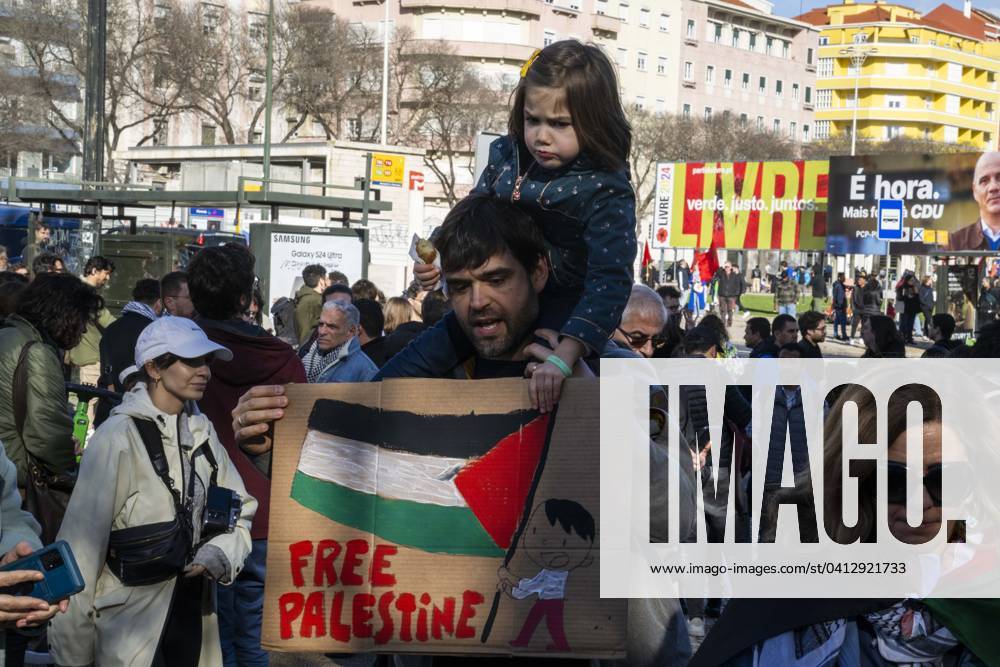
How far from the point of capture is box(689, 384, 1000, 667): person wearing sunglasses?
8.32 feet

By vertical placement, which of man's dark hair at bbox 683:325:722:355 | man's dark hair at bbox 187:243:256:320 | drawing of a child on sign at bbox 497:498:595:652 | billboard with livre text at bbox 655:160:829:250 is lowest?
man's dark hair at bbox 683:325:722:355

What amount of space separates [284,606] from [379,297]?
40.9 ft

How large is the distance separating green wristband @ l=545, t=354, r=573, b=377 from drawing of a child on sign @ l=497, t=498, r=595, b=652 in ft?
0.86

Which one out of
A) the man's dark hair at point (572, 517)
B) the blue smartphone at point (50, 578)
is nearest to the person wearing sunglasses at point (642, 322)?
the blue smartphone at point (50, 578)

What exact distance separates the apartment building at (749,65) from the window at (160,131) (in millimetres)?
42594

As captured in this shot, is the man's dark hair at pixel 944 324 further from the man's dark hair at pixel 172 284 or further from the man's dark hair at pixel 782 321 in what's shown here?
the man's dark hair at pixel 172 284

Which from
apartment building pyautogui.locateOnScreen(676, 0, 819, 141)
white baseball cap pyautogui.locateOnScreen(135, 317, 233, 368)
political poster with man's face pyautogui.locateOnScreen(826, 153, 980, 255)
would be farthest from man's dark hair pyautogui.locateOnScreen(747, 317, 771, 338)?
apartment building pyautogui.locateOnScreen(676, 0, 819, 141)

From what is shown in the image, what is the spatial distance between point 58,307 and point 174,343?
2.12 m

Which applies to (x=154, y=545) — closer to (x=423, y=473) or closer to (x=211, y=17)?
(x=423, y=473)

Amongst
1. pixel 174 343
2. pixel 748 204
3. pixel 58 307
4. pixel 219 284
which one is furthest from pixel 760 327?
pixel 748 204

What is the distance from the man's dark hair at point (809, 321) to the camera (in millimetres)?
12398

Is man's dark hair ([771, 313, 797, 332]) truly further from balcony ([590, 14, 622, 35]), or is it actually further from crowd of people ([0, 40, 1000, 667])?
balcony ([590, 14, 622, 35])

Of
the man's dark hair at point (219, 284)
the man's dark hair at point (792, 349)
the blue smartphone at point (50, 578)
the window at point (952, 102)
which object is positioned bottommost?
the blue smartphone at point (50, 578)

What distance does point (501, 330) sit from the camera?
9.45ft
